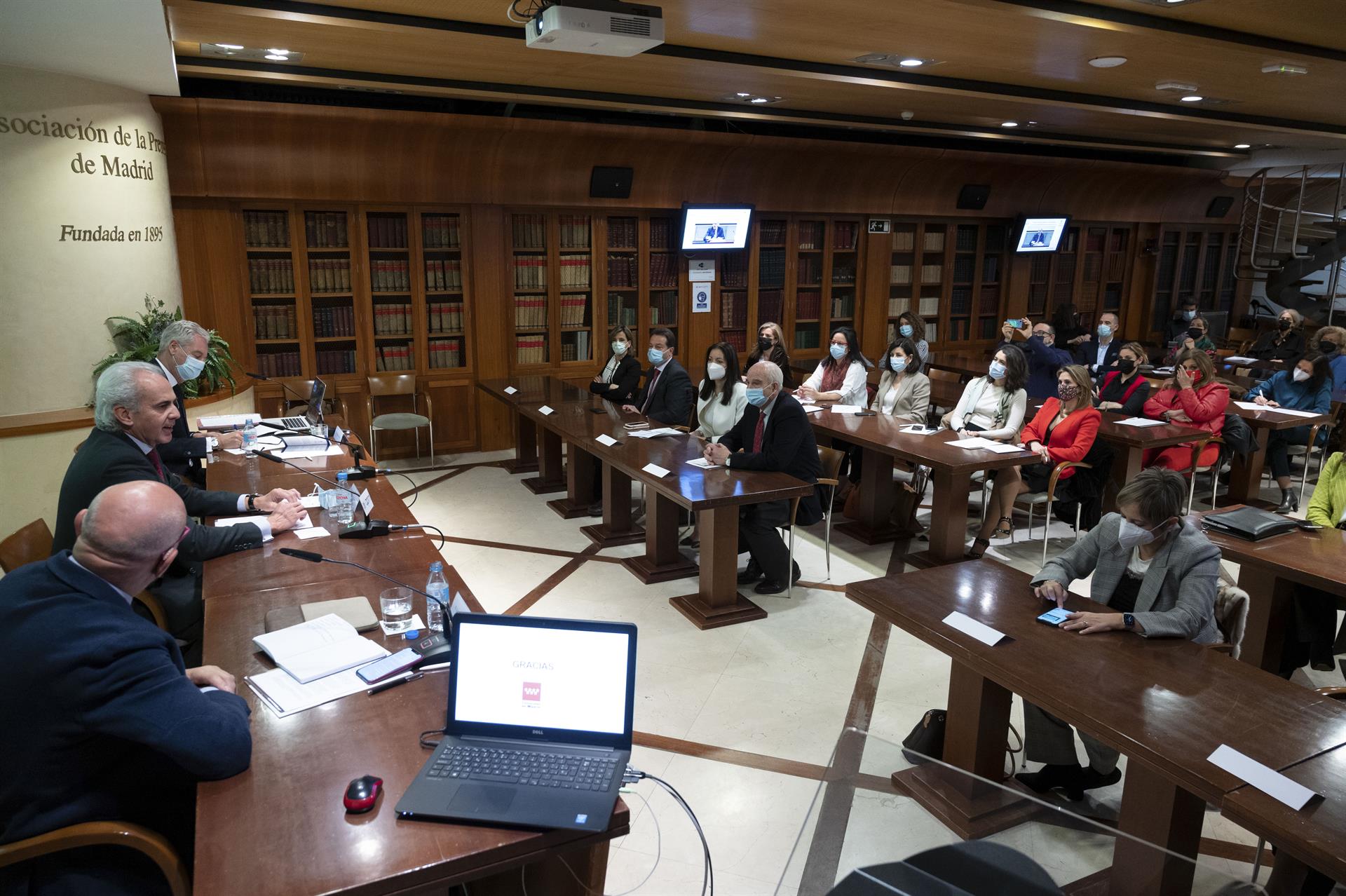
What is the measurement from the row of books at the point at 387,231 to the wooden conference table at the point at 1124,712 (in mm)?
6172

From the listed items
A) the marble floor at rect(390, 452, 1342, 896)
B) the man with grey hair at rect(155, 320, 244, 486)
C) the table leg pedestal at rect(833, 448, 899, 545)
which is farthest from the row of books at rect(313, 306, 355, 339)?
the table leg pedestal at rect(833, 448, 899, 545)

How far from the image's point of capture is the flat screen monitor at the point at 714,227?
888cm

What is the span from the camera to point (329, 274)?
777cm

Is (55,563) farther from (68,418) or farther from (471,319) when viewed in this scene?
(471,319)

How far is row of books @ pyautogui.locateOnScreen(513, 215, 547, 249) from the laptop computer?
6.79m

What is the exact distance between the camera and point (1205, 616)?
288cm

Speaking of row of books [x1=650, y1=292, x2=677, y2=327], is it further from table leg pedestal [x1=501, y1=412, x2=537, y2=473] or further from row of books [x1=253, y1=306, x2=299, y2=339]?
row of books [x1=253, y1=306, x2=299, y2=339]

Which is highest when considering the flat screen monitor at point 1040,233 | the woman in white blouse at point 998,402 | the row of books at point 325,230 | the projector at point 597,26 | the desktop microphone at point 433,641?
the projector at point 597,26

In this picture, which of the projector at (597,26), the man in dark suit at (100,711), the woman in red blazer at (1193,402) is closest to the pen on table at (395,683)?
the man in dark suit at (100,711)

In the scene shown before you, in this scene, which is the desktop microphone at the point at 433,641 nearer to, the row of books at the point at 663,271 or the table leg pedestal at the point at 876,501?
the table leg pedestal at the point at 876,501

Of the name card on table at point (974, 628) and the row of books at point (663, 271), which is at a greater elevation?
the row of books at point (663, 271)

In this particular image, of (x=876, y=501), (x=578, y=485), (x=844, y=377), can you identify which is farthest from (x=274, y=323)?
(x=876, y=501)

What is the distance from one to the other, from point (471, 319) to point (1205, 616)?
22.2ft

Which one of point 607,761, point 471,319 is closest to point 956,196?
point 471,319
